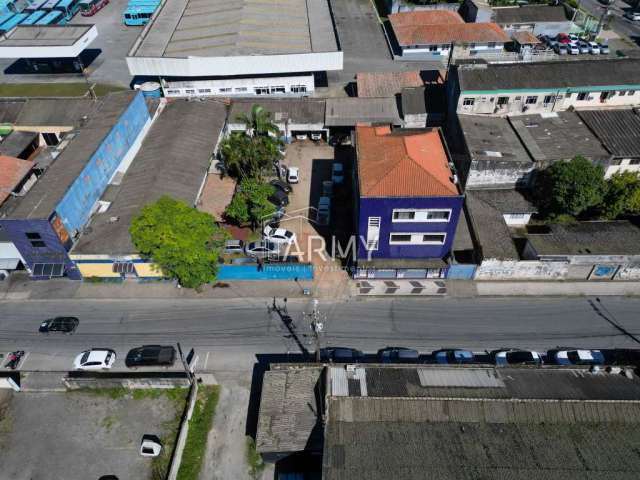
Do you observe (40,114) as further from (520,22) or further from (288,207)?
(520,22)

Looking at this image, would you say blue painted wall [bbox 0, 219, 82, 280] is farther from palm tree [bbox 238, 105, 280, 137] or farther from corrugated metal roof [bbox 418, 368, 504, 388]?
corrugated metal roof [bbox 418, 368, 504, 388]

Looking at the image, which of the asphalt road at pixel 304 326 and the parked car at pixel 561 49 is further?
the parked car at pixel 561 49

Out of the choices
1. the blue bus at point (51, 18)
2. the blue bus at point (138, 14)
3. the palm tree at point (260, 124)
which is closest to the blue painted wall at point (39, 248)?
the palm tree at point (260, 124)

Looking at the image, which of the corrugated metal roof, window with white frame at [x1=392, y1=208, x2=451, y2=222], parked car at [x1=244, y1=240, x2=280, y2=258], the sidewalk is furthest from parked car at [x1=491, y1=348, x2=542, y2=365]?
parked car at [x1=244, y1=240, x2=280, y2=258]

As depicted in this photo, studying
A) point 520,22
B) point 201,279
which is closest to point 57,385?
point 201,279

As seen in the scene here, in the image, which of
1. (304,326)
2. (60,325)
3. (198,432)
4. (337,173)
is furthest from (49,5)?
(198,432)

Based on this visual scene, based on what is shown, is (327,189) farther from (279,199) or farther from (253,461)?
(253,461)

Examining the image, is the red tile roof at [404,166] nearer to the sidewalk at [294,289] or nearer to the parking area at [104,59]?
the sidewalk at [294,289]
